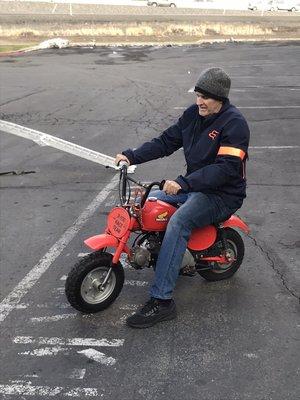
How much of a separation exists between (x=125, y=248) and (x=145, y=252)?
0.60ft

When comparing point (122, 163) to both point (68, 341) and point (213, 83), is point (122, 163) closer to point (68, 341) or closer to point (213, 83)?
point (213, 83)

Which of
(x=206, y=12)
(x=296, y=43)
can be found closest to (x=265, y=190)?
(x=296, y=43)

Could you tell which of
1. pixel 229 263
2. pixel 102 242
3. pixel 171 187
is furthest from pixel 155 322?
pixel 171 187

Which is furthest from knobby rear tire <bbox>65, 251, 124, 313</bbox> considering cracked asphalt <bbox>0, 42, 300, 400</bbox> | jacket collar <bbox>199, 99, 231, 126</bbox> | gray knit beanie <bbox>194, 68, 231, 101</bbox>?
gray knit beanie <bbox>194, 68, 231, 101</bbox>

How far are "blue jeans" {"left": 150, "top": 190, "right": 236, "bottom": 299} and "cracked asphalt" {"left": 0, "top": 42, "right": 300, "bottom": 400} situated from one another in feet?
1.35

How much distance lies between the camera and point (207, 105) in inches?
167

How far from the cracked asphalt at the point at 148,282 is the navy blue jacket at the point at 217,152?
1.07 meters

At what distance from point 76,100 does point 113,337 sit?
Answer: 11.7m

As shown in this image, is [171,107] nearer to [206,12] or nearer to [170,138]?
[170,138]

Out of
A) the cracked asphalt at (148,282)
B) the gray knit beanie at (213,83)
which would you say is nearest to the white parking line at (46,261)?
the cracked asphalt at (148,282)

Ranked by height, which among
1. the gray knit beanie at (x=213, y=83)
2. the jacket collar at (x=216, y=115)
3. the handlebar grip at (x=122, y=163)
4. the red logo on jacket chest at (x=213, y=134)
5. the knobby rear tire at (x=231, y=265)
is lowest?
the knobby rear tire at (x=231, y=265)

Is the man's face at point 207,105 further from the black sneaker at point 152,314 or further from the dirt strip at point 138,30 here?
the dirt strip at point 138,30

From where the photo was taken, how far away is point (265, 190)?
298 inches

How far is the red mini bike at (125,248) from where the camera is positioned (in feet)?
14.4
